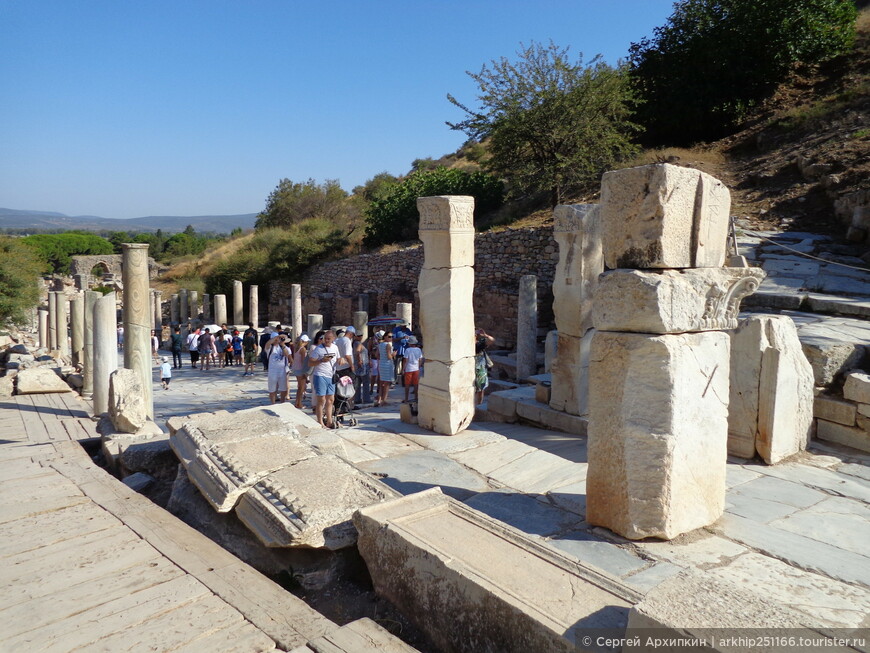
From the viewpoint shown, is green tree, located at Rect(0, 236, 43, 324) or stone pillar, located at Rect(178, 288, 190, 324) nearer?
green tree, located at Rect(0, 236, 43, 324)

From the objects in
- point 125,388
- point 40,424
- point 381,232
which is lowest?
point 40,424

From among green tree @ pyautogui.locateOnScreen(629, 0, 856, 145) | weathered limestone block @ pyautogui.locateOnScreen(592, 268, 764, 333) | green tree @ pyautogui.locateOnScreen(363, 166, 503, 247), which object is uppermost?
green tree @ pyautogui.locateOnScreen(629, 0, 856, 145)

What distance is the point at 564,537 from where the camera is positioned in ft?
13.2

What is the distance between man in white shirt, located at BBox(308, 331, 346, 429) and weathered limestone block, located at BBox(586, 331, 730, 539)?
15.3 ft

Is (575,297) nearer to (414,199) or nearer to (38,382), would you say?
(38,382)

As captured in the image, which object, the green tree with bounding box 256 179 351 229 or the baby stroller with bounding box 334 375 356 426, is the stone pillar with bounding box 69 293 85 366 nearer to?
the baby stroller with bounding box 334 375 356 426

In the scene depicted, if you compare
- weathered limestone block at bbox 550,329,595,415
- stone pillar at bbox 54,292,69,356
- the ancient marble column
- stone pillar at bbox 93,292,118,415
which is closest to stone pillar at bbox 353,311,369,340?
stone pillar at bbox 93,292,118,415

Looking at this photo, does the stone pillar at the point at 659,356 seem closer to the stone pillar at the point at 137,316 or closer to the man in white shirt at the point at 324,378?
the man in white shirt at the point at 324,378

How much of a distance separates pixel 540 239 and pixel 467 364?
37.1 ft

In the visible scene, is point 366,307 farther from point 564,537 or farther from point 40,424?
point 564,537

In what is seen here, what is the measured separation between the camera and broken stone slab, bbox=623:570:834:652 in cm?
197

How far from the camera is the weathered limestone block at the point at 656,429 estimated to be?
371 centimetres

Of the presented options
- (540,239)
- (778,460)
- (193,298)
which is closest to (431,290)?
(778,460)

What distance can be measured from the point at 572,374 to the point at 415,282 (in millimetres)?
15327
